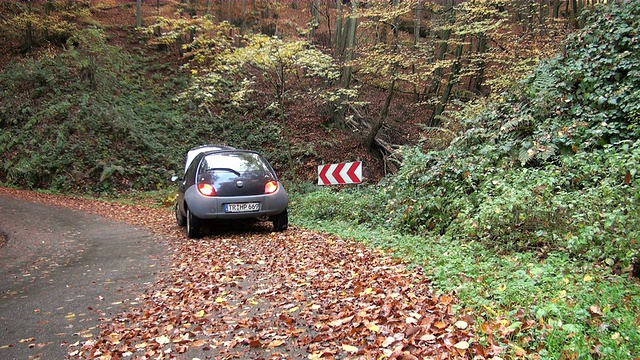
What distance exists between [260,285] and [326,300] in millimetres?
1085

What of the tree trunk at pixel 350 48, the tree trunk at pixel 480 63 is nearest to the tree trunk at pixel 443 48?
the tree trunk at pixel 480 63

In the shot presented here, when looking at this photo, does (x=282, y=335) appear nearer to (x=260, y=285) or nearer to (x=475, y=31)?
(x=260, y=285)

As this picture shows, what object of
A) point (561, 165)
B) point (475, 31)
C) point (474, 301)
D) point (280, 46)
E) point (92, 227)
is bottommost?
point (92, 227)

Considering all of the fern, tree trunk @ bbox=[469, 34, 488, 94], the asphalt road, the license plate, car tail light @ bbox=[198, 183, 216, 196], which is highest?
tree trunk @ bbox=[469, 34, 488, 94]

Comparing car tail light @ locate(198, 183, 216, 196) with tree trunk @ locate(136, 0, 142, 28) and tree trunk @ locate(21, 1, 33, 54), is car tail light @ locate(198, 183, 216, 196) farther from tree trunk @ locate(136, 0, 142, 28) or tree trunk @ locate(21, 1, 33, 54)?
tree trunk @ locate(136, 0, 142, 28)

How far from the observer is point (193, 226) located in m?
8.13

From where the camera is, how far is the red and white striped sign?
31.3ft

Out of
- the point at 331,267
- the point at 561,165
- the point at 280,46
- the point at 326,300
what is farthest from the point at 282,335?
the point at 280,46

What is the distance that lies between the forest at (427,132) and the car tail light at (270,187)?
3.79 feet

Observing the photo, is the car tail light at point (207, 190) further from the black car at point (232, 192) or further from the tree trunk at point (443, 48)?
the tree trunk at point (443, 48)

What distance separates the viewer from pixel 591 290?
3.40 meters

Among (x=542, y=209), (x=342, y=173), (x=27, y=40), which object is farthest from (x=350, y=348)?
(x=27, y=40)

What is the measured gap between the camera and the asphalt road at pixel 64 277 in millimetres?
3989

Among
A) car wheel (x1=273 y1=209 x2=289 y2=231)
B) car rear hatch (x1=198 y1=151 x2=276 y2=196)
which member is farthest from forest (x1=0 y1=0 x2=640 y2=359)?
car rear hatch (x1=198 y1=151 x2=276 y2=196)
